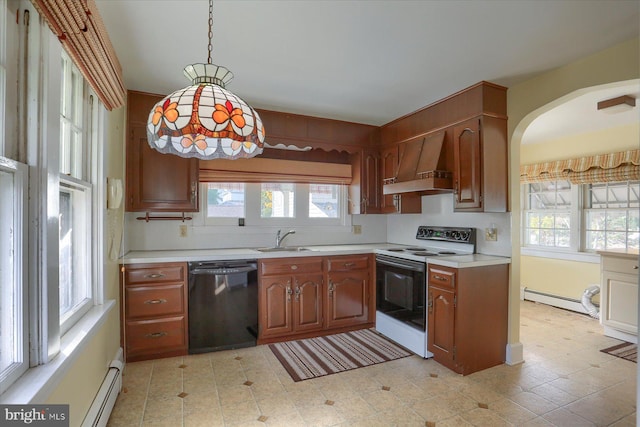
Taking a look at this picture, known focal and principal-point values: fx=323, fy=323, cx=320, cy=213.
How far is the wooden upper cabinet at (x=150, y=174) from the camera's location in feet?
9.91

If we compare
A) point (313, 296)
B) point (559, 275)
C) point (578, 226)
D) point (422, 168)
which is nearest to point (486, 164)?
point (422, 168)

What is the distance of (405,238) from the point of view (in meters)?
4.15

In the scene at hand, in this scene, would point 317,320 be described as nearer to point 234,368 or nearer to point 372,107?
point 234,368

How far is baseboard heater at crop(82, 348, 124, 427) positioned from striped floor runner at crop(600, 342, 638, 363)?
4.15m

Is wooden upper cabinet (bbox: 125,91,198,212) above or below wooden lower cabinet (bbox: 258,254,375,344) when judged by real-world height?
above

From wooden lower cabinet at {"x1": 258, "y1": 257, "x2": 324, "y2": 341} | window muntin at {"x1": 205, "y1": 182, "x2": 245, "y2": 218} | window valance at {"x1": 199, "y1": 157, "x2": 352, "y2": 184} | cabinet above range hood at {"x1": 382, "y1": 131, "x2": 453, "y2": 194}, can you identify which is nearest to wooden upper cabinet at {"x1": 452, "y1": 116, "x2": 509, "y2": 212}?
cabinet above range hood at {"x1": 382, "y1": 131, "x2": 453, "y2": 194}

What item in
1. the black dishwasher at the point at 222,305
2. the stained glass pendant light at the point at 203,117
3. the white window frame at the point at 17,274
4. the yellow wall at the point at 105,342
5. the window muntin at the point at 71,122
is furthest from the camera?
the black dishwasher at the point at 222,305

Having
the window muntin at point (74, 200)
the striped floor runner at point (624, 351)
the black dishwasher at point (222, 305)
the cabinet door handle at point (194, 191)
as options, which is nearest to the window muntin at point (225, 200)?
the cabinet door handle at point (194, 191)

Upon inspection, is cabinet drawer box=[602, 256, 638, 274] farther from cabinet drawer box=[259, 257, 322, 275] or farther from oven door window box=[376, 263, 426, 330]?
cabinet drawer box=[259, 257, 322, 275]

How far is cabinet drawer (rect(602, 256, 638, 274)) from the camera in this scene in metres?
3.33

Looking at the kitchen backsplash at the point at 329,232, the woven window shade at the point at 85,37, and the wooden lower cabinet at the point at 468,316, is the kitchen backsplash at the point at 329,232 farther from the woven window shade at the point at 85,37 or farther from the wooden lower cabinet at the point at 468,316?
the woven window shade at the point at 85,37

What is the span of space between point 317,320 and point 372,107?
7.62ft

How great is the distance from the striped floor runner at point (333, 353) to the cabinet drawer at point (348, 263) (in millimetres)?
712

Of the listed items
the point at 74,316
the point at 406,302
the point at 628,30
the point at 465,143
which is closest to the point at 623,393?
the point at 406,302
